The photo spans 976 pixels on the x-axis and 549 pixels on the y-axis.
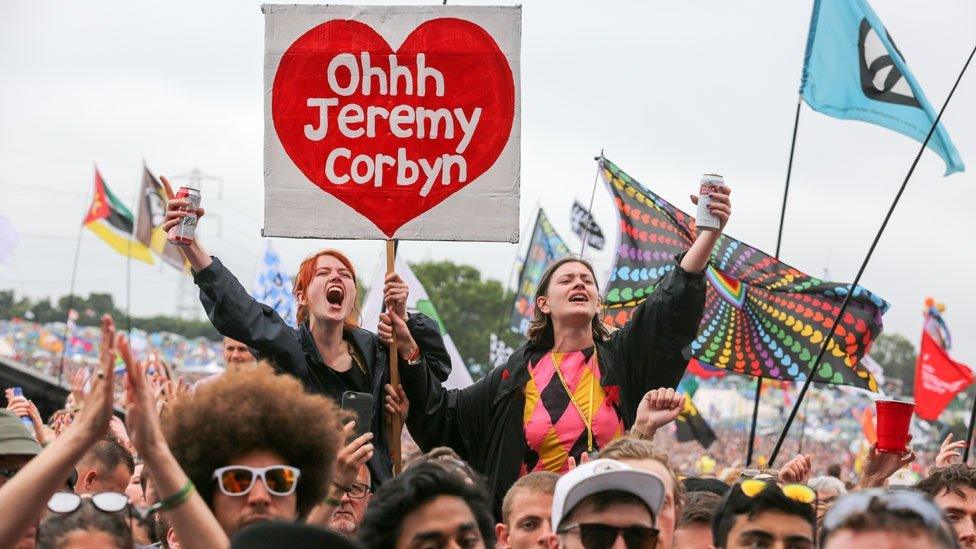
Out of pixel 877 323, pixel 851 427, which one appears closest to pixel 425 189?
pixel 877 323

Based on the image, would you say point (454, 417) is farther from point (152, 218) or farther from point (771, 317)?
point (152, 218)

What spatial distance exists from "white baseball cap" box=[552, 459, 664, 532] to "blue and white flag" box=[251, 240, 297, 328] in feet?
31.3

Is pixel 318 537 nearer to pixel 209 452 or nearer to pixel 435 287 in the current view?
pixel 209 452

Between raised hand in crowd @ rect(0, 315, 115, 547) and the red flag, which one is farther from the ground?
raised hand in crowd @ rect(0, 315, 115, 547)

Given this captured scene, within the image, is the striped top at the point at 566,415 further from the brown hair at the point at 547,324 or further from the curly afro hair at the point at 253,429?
the curly afro hair at the point at 253,429

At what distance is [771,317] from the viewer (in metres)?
9.97

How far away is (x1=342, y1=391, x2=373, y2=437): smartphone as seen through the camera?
244 inches

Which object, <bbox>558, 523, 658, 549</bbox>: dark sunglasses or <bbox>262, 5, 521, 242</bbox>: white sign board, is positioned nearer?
<bbox>558, 523, 658, 549</bbox>: dark sunglasses

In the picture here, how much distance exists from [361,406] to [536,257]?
45.3 ft

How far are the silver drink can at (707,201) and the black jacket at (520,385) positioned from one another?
259 mm

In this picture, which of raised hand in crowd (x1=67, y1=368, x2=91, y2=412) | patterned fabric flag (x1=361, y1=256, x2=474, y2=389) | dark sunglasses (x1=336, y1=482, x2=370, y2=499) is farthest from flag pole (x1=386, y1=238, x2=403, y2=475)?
patterned fabric flag (x1=361, y1=256, x2=474, y2=389)

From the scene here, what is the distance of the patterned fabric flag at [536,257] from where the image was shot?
19562 millimetres

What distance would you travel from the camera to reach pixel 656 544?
464cm

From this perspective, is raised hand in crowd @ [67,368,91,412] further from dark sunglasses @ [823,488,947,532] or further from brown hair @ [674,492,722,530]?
dark sunglasses @ [823,488,947,532]
